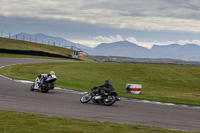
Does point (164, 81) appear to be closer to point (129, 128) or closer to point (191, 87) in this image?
point (191, 87)

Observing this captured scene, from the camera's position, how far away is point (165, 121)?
43.0ft

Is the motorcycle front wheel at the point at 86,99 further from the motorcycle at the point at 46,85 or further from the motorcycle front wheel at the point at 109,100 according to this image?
the motorcycle at the point at 46,85

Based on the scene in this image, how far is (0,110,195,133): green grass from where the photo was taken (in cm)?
910

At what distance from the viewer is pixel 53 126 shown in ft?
32.2

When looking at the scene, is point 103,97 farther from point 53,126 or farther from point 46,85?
point 53,126

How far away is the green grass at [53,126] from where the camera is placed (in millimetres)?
9102

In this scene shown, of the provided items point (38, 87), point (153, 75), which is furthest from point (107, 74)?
point (38, 87)

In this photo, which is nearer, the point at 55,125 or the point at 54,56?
the point at 55,125

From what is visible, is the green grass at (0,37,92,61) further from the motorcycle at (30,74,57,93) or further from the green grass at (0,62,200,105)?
the motorcycle at (30,74,57,93)

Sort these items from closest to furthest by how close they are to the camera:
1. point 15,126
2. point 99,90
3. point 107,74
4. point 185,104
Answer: point 15,126
point 99,90
point 185,104
point 107,74

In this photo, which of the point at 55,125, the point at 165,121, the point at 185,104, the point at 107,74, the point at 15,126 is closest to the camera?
the point at 15,126

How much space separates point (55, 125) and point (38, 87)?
11326 millimetres

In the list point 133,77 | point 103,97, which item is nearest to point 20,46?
point 133,77

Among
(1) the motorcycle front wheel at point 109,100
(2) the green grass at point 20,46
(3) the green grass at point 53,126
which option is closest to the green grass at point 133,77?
(1) the motorcycle front wheel at point 109,100
